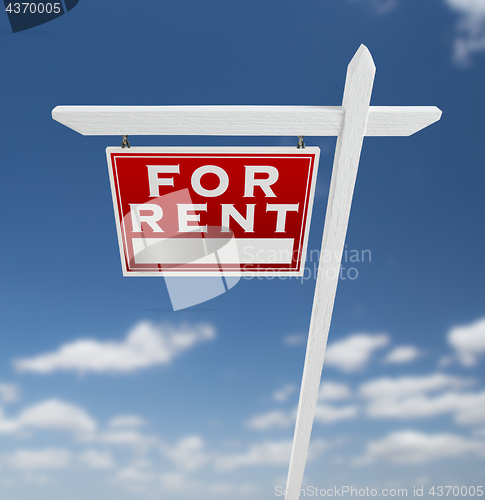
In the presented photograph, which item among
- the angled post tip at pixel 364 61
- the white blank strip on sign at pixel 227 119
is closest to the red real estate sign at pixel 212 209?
the white blank strip on sign at pixel 227 119

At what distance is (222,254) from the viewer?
1973 millimetres

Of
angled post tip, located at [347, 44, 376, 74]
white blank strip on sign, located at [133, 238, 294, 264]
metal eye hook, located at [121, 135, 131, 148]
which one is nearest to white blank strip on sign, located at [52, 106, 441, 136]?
metal eye hook, located at [121, 135, 131, 148]

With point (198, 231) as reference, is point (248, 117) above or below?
above

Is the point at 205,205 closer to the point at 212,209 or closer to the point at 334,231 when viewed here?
the point at 212,209

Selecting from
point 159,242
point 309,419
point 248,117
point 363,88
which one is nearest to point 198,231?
point 159,242

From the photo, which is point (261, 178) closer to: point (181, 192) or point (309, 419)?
point (181, 192)

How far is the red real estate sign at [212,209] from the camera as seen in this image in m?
1.77

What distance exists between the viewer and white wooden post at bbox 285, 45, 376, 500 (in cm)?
156

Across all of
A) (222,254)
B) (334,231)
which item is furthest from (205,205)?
(334,231)

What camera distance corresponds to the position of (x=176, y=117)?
162 cm

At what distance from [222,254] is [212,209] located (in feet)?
0.74

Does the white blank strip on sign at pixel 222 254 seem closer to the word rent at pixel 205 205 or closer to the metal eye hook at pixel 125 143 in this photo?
the word rent at pixel 205 205

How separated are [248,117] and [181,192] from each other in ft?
1.47

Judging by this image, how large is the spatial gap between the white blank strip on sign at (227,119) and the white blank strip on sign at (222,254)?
0.52 metres
